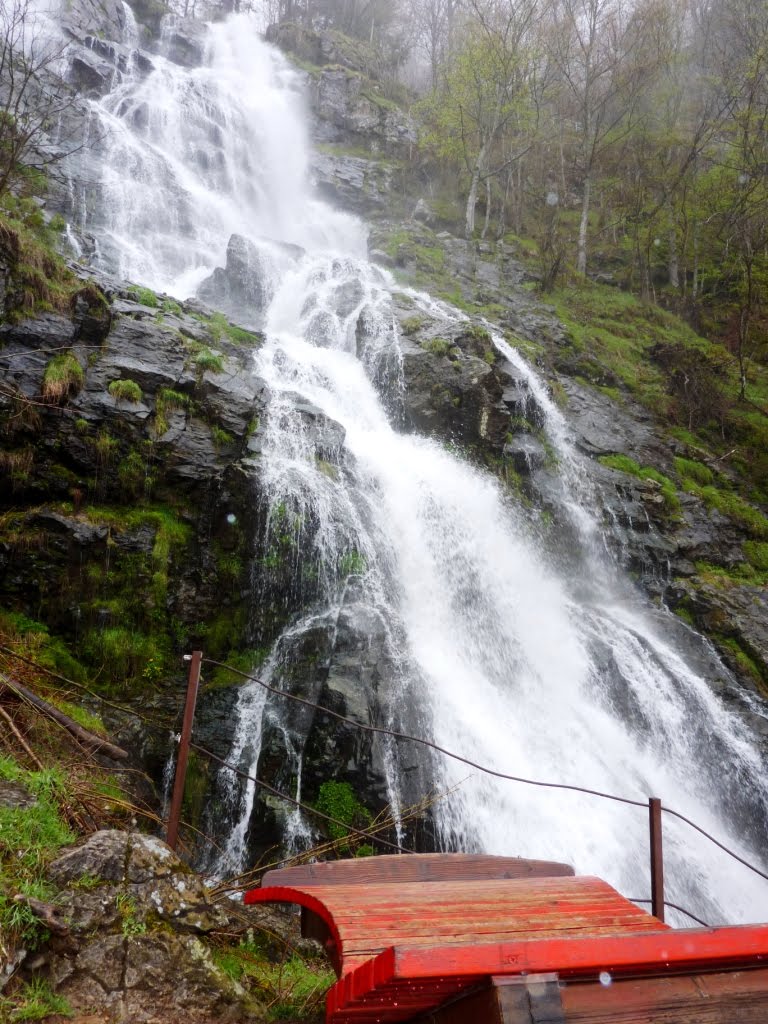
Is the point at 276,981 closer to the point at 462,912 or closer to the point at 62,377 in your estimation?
the point at 462,912

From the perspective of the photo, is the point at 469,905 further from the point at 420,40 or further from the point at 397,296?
the point at 420,40

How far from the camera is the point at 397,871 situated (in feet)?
7.82

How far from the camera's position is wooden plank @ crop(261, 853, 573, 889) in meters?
2.36

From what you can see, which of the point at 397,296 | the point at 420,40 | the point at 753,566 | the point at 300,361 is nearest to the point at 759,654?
Result: the point at 753,566

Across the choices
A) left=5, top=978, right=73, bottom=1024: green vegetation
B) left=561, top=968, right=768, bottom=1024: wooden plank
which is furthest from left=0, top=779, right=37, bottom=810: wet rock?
left=561, top=968, right=768, bottom=1024: wooden plank

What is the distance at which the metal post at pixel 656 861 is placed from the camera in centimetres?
369

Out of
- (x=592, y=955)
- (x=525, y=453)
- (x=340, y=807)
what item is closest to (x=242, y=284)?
(x=525, y=453)

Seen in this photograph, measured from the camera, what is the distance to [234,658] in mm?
8055

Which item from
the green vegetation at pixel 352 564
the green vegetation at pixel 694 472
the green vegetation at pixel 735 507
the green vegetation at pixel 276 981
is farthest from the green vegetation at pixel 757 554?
the green vegetation at pixel 276 981

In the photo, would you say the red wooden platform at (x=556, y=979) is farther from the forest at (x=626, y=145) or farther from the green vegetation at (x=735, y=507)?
the forest at (x=626, y=145)

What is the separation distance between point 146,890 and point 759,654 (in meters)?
10.2

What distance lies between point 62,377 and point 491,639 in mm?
7079

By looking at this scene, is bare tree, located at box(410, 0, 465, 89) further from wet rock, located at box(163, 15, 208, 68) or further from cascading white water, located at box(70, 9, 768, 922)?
cascading white water, located at box(70, 9, 768, 922)

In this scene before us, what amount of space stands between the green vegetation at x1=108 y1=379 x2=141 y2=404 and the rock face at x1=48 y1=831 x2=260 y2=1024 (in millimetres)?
7149
